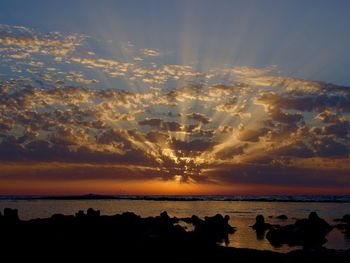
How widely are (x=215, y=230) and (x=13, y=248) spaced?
3476cm

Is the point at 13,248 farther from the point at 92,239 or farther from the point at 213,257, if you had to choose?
the point at 213,257

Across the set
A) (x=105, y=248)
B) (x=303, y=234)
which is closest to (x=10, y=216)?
(x=105, y=248)

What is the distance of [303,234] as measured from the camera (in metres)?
58.2

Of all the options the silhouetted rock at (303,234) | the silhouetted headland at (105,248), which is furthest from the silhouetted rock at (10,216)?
the silhouetted rock at (303,234)

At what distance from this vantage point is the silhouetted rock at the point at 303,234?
5241 centimetres

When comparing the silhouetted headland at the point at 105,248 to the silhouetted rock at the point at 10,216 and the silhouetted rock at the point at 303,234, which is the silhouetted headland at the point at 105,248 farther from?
the silhouetted rock at the point at 303,234

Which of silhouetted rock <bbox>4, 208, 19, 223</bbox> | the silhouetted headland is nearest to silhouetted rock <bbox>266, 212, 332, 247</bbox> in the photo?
the silhouetted headland

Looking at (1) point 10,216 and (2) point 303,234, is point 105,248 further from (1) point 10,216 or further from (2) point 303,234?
(2) point 303,234

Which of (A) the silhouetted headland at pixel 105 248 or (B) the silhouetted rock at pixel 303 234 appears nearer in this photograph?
(A) the silhouetted headland at pixel 105 248

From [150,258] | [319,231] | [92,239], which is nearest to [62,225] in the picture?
[92,239]

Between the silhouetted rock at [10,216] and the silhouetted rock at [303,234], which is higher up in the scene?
the silhouetted rock at [10,216]

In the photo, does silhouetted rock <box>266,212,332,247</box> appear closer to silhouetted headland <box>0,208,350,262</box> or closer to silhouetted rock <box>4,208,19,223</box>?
silhouetted headland <box>0,208,350,262</box>

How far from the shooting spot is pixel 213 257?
1287 inches

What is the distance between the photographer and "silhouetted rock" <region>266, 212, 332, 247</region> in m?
52.4
